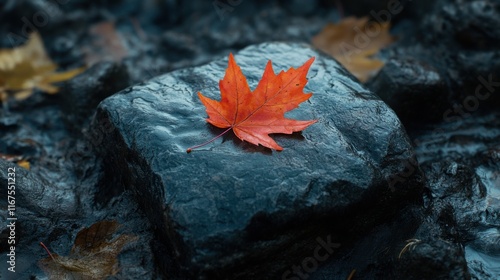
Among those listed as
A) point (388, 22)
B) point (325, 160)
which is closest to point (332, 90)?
point (325, 160)

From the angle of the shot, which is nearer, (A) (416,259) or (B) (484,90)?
(A) (416,259)

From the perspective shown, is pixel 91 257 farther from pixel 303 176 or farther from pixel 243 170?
pixel 303 176

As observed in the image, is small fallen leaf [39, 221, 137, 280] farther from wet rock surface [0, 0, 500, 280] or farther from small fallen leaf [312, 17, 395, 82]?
small fallen leaf [312, 17, 395, 82]

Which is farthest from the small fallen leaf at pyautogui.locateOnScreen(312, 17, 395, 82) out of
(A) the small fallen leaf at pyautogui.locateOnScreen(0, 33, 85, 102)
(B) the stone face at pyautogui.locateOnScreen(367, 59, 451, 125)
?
(A) the small fallen leaf at pyautogui.locateOnScreen(0, 33, 85, 102)

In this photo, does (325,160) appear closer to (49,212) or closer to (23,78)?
(49,212)


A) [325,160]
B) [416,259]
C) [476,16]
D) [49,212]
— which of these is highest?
[476,16]

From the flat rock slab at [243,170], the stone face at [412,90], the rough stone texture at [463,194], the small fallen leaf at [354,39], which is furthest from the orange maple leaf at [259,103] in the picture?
the small fallen leaf at [354,39]
